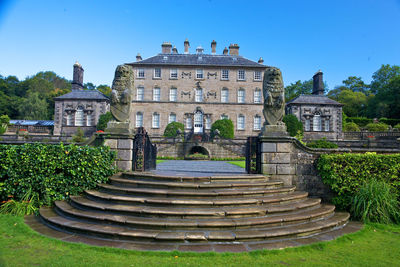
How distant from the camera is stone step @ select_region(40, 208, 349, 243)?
416 centimetres

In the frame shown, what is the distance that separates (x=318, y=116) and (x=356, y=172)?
103ft

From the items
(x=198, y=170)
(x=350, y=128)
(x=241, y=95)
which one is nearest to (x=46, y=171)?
(x=198, y=170)

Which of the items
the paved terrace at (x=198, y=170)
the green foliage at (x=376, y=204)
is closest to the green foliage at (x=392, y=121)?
the paved terrace at (x=198, y=170)

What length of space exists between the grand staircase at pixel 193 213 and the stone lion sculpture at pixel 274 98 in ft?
7.21

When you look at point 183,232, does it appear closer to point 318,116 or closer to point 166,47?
point 318,116

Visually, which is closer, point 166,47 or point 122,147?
point 122,147

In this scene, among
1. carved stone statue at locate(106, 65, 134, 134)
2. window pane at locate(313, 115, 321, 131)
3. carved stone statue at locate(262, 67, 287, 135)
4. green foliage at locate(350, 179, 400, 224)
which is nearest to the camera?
green foliage at locate(350, 179, 400, 224)

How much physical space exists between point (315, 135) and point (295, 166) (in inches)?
1204

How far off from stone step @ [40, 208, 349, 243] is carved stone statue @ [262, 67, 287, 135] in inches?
129

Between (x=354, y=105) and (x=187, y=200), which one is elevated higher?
(x=354, y=105)

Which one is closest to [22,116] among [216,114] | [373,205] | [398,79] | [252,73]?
[216,114]

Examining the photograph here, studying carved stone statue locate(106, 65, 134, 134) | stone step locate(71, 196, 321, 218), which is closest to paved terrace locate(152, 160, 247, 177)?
carved stone statue locate(106, 65, 134, 134)

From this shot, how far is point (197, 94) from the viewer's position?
35.2 metres

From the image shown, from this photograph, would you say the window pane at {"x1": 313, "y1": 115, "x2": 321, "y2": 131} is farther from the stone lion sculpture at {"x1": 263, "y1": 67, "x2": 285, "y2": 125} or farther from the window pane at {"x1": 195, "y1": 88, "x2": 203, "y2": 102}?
the stone lion sculpture at {"x1": 263, "y1": 67, "x2": 285, "y2": 125}
